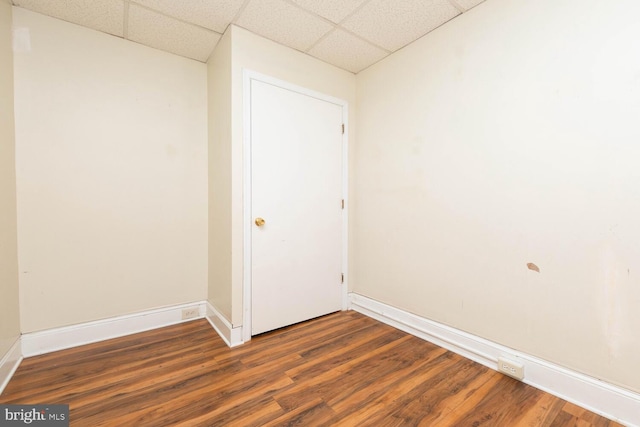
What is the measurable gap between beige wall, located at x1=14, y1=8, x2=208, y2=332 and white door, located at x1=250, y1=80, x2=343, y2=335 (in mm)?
751

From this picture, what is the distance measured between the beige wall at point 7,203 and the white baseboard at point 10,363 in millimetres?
39

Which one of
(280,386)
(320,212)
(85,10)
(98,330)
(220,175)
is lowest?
(280,386)

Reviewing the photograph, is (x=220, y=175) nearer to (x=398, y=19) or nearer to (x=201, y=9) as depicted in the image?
(x=201, y=9)

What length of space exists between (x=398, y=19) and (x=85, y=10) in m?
2.28

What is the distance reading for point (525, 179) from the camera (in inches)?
66.2

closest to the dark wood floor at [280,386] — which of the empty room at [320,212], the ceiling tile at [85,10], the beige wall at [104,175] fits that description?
the empty room at [320,212]

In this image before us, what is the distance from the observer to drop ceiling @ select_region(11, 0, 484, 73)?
188cm

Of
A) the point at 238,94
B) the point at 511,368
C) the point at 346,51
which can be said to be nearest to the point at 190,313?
the point at 238,94

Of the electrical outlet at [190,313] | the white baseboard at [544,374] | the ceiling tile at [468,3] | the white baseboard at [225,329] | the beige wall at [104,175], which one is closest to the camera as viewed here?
the white baseboard at [544,374]

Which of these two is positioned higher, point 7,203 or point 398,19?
point 398,19

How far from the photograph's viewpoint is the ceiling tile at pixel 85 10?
73.1 inches

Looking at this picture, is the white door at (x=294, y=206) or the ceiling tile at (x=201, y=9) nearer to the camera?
the ceiling tile at (x=201, y=9)

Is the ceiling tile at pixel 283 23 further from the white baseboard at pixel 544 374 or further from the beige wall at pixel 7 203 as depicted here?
the white baseboard at pixel 544 374

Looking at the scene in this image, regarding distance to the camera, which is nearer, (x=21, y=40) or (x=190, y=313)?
(x=21, y=40)
